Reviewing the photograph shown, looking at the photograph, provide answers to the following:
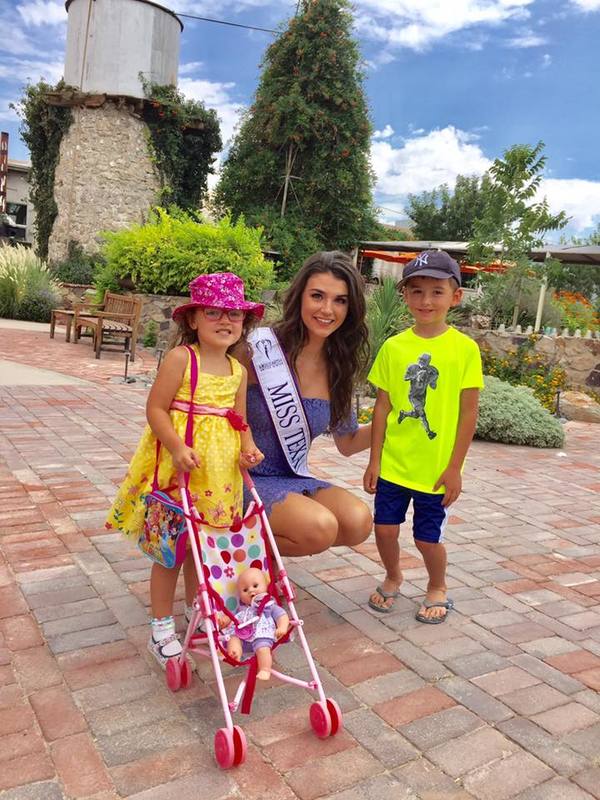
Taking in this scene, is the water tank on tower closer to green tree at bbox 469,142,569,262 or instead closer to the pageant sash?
green tree at bbox 469,142,569,262

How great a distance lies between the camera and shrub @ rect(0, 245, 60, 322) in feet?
53.4

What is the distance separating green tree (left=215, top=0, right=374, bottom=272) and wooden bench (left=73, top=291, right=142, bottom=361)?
987cm

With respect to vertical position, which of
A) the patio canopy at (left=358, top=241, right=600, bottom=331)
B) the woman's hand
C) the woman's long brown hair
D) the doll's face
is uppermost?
the patio canopy at (left=358, top=241, right=600, bottom=331)

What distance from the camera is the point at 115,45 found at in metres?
19.8

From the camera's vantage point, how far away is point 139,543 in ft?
8.29

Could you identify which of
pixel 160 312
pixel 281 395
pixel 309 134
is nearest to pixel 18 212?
pixel 309 134

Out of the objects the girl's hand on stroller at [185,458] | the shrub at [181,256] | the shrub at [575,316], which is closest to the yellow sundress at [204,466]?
the girl's hand on stroller at [185,458]

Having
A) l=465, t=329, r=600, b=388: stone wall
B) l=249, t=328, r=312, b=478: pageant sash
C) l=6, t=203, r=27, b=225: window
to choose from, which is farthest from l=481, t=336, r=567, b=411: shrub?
l=6, t=203, r=27, b=225: window

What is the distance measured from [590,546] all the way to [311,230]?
19.4 metres

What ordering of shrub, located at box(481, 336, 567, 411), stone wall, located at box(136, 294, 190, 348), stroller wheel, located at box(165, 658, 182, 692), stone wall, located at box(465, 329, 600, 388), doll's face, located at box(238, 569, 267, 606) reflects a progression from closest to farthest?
doll's face, located at box(238, 569, 267, 606), stroller wheel, located at box(165, 658, 182, 692), shrub, located at box(481, 336, 567, 411), stone wall, located at box(465, 329, 600, 388), stone wall, located at box(136, 294, 190, 348)

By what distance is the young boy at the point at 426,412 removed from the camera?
→ 2.88 metres

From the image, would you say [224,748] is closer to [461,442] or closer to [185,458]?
[185,458]

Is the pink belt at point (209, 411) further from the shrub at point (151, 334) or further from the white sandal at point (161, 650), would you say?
the shrub at point (151, 334)

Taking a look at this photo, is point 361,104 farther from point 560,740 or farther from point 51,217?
point 560,740
